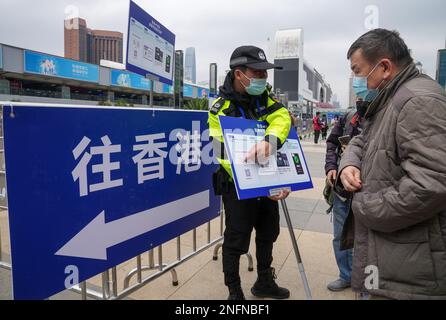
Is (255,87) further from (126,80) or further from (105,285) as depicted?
(126,80)

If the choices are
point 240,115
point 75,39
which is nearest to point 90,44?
point 75,39

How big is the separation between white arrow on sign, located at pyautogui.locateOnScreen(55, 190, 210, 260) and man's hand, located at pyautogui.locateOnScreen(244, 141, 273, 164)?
0.97 meters

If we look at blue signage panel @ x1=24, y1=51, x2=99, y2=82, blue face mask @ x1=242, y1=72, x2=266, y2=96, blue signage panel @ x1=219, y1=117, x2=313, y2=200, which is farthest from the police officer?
blue signage panel @ x1=24, y1=51, x2=99, y2=82

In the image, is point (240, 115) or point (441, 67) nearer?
point (240, 115)

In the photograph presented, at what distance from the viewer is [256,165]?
6.62 ft

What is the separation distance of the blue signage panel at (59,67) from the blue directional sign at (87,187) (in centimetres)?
3205

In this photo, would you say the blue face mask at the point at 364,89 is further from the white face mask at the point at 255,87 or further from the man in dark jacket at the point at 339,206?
the man in dark jacket at the point at 339,206

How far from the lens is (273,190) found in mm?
2029

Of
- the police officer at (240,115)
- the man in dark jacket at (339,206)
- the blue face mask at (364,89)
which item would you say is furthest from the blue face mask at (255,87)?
the man in dark jacket at (339,206)

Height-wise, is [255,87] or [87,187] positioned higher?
[255,87]

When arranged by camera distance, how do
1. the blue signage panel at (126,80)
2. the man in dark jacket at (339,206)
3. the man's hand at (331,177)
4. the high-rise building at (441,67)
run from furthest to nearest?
the blue signage panel at (126,80), the high-rise building at (441,67), the man in dark jacket at (339,206), the man's hand at (331,177)

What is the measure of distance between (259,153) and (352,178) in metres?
0.69

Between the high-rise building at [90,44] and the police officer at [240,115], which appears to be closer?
the police officer at [240,115]

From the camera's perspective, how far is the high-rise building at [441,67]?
941cm
